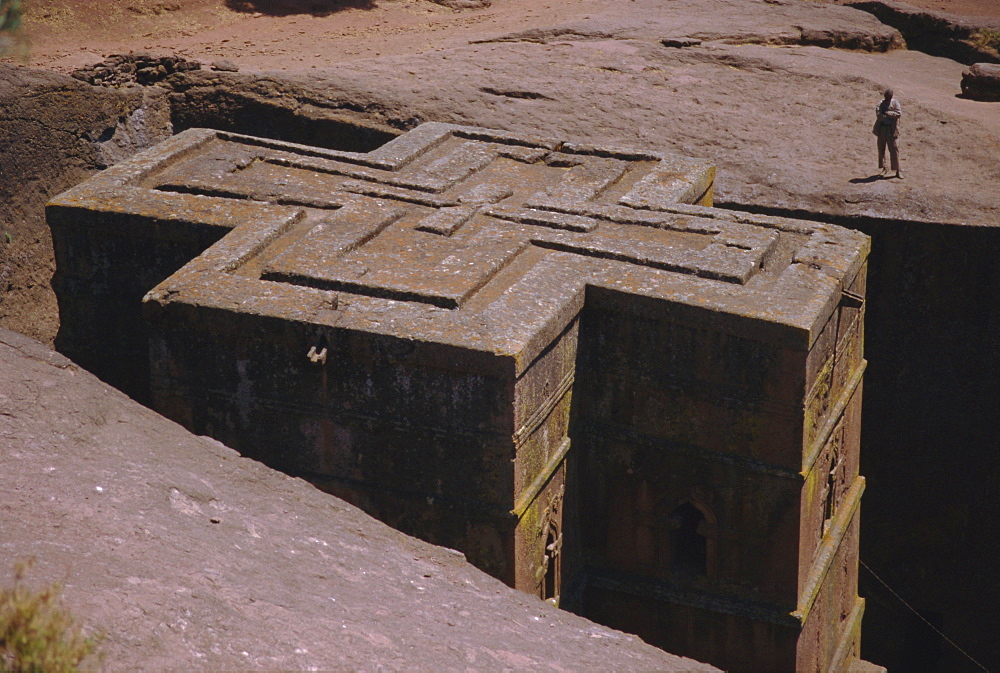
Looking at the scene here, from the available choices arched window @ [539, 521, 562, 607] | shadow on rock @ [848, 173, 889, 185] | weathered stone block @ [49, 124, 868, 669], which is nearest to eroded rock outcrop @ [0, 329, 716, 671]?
weathered stone block @ [49, 124, 868, 669]

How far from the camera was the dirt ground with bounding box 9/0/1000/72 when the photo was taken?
14711mm

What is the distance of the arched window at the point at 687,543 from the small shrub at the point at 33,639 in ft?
15.0

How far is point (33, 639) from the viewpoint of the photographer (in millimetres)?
3688

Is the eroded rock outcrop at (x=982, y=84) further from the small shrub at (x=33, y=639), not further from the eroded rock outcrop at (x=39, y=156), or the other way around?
the small shrub at (x=33, y=639)

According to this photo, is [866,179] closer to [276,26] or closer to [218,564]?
[218,564]

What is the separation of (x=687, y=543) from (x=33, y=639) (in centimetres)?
501

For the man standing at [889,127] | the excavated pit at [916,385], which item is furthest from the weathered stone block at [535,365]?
the man standing at [889,127]

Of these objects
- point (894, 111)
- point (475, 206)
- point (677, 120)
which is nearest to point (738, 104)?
point (677, 120)

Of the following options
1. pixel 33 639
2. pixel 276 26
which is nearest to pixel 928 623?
pixel 33 639

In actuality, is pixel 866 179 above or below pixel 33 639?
below

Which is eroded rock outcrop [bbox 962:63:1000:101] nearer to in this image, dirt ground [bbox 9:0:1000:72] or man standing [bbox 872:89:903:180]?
man standing [bbox 872:89:903:180]

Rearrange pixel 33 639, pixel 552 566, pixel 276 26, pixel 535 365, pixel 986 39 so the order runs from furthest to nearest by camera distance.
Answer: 1. pixel 276 26
2. pixel 986 39
3. pixel 552 566
4. pixel 535 365
5. pixel 33 639

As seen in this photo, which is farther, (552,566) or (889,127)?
(889,127)

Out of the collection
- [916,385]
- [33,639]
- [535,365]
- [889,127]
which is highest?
[889,127]
